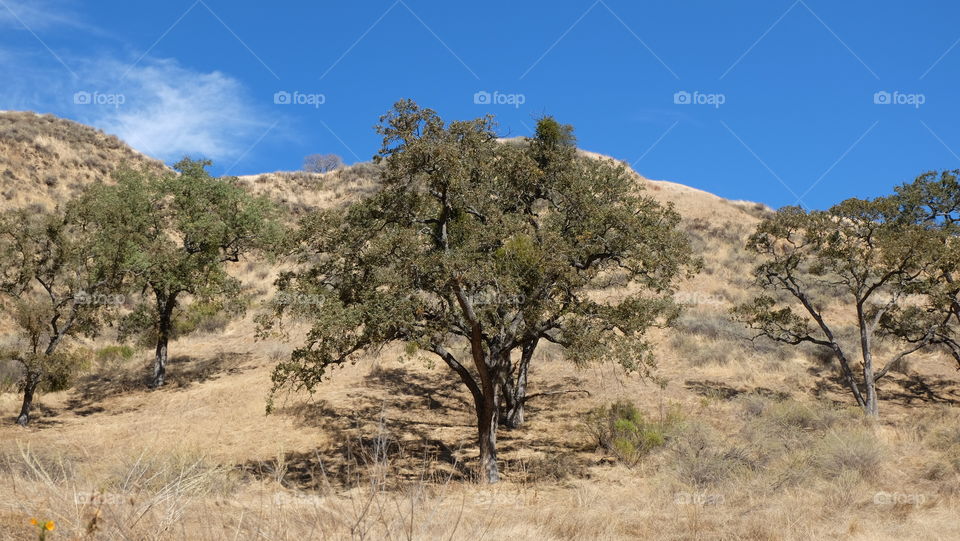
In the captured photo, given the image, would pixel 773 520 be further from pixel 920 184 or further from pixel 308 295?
pixel 920 184

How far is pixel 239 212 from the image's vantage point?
1024 inches

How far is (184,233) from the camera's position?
25.4m

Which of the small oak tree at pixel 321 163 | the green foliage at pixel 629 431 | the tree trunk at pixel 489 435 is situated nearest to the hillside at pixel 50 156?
the small oak tree at pixel 321 163

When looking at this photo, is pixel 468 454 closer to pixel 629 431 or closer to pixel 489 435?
pixel 489 435

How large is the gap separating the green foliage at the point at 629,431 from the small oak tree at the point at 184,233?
15642mm

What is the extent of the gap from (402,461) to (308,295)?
546 cm

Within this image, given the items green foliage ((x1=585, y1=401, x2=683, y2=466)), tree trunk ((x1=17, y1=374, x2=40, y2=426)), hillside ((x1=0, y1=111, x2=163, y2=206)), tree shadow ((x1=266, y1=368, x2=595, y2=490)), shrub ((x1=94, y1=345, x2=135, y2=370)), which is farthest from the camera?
hillside ((x1=0, y1=111, x2=163, y2=206))

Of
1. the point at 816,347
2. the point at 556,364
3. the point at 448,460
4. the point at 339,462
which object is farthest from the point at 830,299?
the point at 339,462

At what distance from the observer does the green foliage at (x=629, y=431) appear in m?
16.7

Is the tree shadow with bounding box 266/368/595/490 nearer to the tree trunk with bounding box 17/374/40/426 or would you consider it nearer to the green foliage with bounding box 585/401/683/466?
the green foliage with bounding box 585/401/683/466

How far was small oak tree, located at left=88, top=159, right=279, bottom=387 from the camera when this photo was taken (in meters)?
24.0

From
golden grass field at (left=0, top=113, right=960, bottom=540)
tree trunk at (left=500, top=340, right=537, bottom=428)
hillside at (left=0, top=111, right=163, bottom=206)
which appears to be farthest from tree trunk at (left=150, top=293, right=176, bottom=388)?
hillside at (left=0, top=111, right=163, bottom=206)

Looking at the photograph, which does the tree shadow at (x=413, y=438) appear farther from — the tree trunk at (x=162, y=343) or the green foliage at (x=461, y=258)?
the tree trunk at (x=162, y=343)

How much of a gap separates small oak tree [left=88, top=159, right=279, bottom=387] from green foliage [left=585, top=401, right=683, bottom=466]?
616 inches
